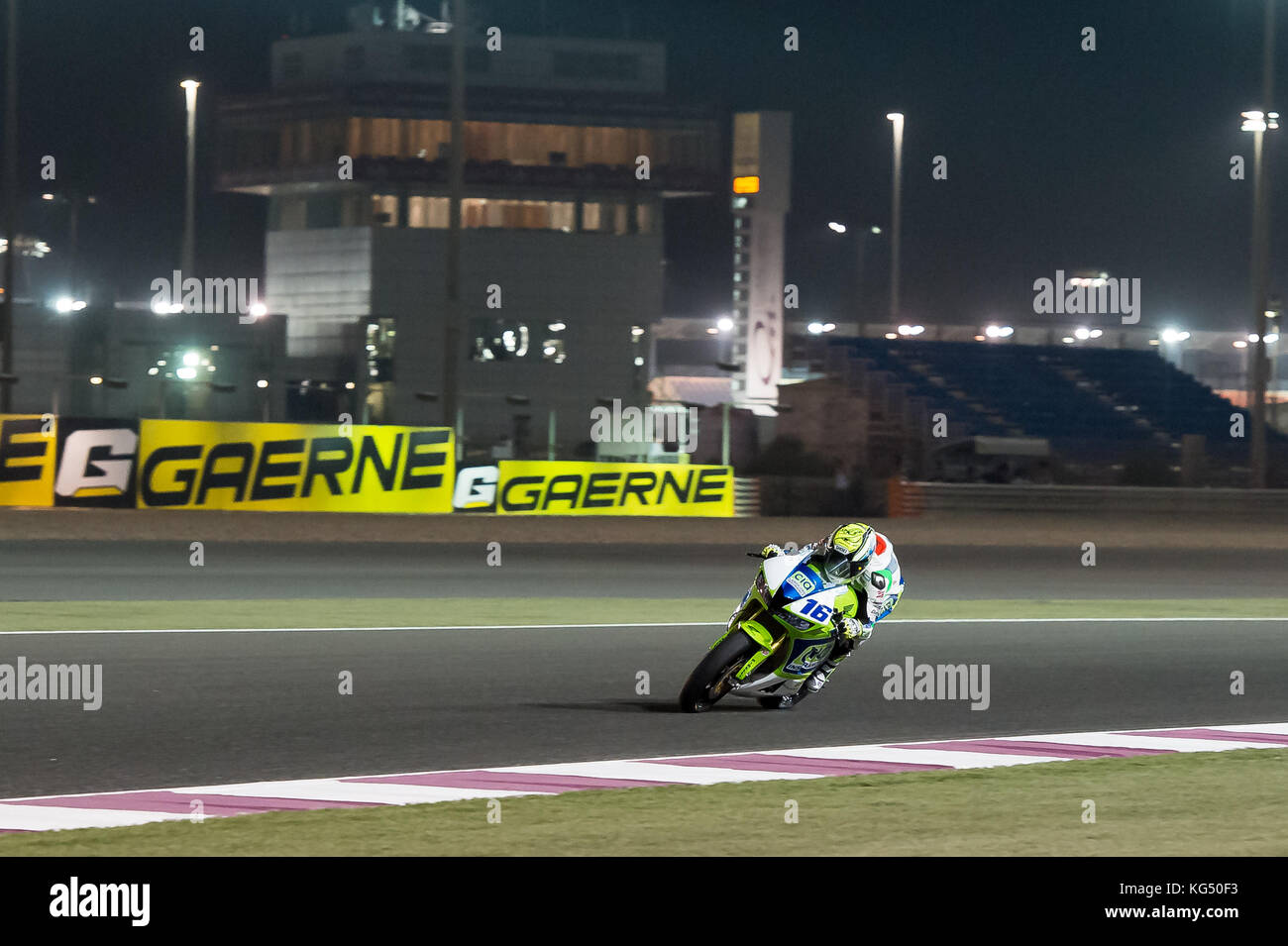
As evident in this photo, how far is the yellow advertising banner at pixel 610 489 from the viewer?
2881 centimetres

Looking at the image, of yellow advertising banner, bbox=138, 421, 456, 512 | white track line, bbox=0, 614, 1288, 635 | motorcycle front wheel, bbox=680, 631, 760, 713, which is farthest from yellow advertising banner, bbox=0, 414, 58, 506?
motorcycle front wheel, bbox=680, 631, 760, 713

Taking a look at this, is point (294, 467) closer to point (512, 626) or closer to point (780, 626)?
point (512, 626)

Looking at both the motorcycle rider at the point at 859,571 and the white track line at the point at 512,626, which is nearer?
the motorcycle rider at the point at 859,571

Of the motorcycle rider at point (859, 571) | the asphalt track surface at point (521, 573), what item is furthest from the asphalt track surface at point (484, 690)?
the motorcycle rider at point (859, 571)

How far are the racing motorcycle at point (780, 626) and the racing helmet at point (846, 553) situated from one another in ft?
0.16

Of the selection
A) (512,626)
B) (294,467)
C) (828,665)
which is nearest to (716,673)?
(828,665)

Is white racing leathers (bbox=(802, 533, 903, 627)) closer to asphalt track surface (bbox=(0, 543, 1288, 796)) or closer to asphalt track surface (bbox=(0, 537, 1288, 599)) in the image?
asphalt track surface (bbox=(0, 543, 1288, 796))

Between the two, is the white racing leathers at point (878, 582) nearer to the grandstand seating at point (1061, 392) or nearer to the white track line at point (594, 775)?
the white track line at point (594, 775)

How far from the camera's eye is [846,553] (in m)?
10.2

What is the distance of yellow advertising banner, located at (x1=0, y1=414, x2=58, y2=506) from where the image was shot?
25.9m

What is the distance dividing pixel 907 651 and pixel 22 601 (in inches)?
304

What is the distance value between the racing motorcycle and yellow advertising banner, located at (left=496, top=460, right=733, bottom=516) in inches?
717

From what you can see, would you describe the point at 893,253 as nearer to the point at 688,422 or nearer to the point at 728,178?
the point at 728,178
